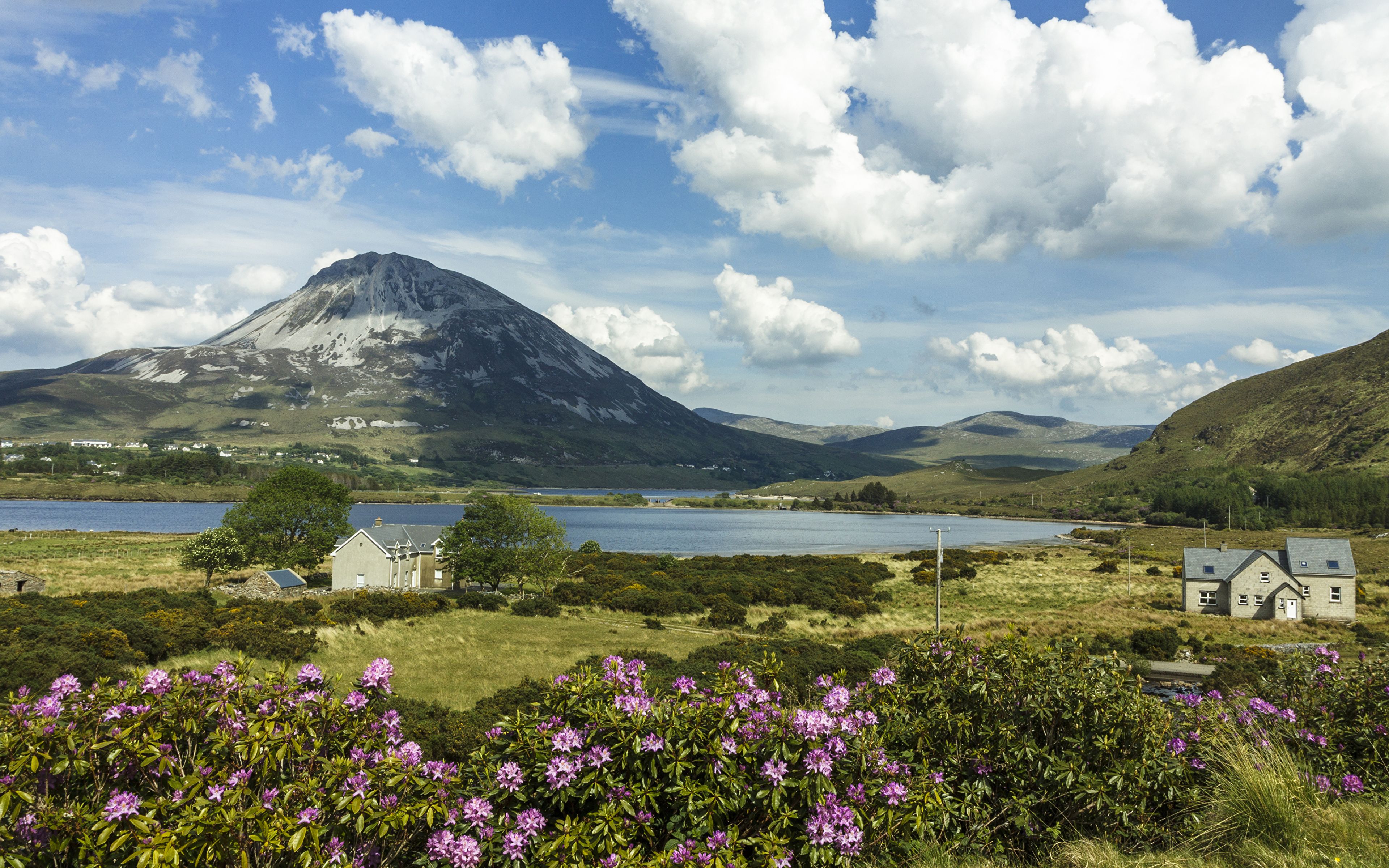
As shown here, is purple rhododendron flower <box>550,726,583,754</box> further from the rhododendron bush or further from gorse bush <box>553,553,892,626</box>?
gorse bush <box>553,553,892,626</box>

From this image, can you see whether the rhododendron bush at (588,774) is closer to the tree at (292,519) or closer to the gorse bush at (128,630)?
the gorse bush at (128,630)

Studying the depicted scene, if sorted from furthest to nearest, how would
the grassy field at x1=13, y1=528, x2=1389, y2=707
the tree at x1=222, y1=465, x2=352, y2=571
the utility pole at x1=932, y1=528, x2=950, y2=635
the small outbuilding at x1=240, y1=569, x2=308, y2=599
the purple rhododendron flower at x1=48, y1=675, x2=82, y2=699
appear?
the tree at x1=222, y1=465, x2=352, y2=571
the small outbuilding at x1=240, y1=569, x2=308, y2=599
the grassy field at x1=13, y1=528, x2=1389, y2=707
the utility pole at x1=932, y1=528, x2=950, y2=635
the purple rhododendron flower at x1=48, y1=675, x2=82, y2=699

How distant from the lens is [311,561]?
227 feet

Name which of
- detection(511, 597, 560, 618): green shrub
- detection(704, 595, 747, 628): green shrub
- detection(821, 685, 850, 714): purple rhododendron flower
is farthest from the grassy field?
detection(821, 685, 850, 714): purple rhododendron flower

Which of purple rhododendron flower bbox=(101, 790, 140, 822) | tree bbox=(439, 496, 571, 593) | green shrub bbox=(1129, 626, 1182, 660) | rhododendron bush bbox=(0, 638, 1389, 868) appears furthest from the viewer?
tree bbox=(439, 496, 571, 593)

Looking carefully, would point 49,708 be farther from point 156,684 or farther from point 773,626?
point 773,626

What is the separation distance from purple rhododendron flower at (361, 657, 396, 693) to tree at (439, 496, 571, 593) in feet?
186

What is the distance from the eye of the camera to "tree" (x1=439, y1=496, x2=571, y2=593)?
61281 millimetres

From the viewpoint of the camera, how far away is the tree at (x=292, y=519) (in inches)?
2596

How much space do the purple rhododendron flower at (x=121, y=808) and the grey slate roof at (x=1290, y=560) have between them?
66.3 meters

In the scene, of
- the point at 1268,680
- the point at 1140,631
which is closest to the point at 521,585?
the point at 1140,631

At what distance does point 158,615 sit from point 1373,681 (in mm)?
45106

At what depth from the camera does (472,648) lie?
131 ft

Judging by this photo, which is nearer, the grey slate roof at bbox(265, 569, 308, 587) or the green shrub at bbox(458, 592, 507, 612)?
the green shrub at bbox(458, 592, 507, 612)
